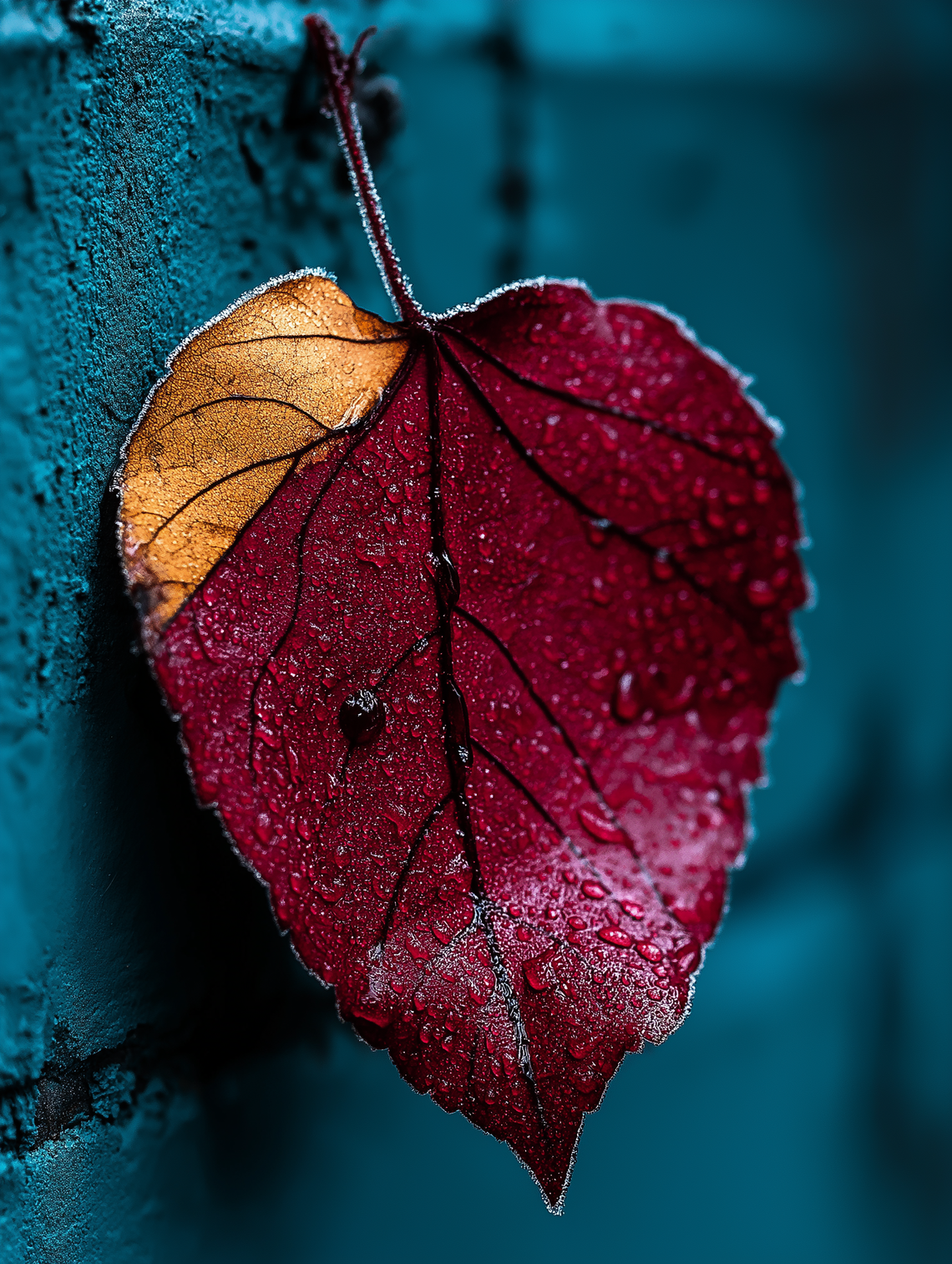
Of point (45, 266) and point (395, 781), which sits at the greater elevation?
point (45, 266)

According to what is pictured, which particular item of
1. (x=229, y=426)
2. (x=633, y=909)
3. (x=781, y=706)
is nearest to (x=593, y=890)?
(x=633, y=909)

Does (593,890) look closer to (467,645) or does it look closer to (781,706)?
(467,645)

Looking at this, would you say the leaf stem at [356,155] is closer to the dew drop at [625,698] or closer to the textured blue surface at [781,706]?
the textured blue surface at [781,706]

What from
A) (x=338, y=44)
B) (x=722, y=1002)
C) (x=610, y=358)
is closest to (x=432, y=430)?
(x=610, y=358)

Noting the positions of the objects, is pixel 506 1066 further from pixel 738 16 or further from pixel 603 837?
pixel 738 16

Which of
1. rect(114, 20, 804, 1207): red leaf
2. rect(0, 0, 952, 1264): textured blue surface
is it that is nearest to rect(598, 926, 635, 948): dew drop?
rect(114, 20, 804, 1207): red leaf

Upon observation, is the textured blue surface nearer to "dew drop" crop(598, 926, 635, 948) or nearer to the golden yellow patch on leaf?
the golden yellow patch on leaf

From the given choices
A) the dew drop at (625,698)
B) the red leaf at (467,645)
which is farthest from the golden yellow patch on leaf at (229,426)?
the dew drop at (625,698)
